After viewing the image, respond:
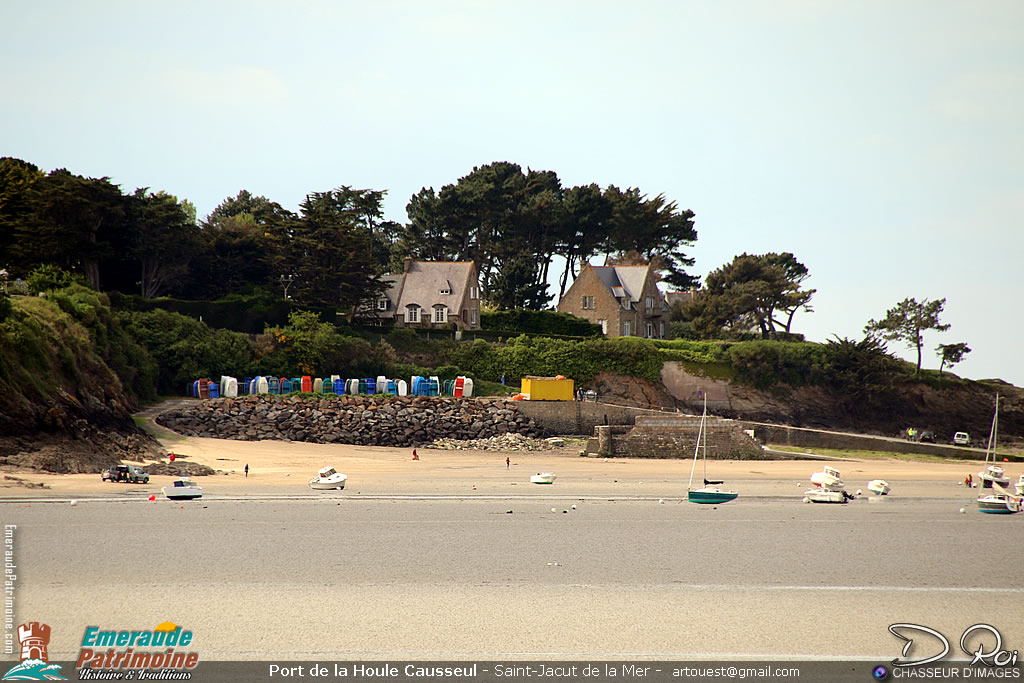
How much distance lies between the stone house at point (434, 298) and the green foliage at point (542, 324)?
2.47 m

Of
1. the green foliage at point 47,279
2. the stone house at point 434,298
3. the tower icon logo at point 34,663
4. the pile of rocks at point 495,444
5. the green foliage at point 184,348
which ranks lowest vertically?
the pile of rocks at point 495,444

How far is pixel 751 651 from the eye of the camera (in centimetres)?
700

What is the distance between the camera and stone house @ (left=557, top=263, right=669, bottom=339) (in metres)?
61.8

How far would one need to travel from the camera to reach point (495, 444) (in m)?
33.6

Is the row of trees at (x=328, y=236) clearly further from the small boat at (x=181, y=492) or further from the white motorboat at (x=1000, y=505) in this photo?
the white motorboat at (x=1000, y=505)

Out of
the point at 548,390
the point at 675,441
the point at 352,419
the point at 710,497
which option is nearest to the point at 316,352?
the point at 352,419

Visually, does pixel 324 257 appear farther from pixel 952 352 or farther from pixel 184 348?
pixel 952 352

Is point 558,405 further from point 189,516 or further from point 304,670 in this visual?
point 304,670

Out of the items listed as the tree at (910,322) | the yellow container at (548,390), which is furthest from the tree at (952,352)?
the yellow container at (548,390)

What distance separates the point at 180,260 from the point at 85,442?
90.7 ft

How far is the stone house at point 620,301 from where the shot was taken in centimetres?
6181

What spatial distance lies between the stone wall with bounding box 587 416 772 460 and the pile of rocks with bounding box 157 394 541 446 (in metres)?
7.93

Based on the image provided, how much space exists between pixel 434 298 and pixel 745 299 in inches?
927

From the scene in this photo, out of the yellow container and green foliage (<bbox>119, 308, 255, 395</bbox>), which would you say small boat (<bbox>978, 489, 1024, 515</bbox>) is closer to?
the yellow container
